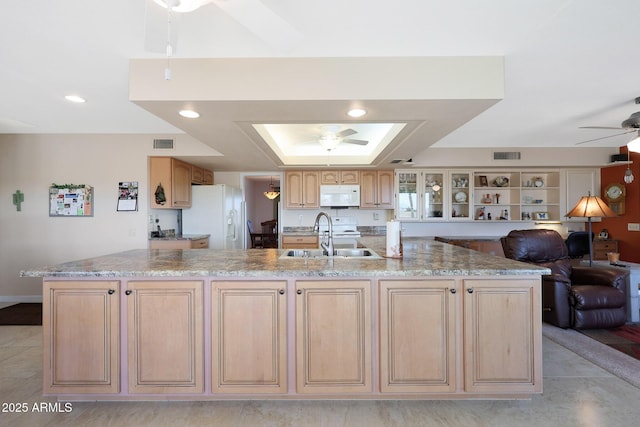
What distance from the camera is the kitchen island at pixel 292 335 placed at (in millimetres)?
1973

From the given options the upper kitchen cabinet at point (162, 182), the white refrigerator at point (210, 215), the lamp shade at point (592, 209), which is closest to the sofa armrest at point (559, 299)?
the lamp shade at point (592, 209)

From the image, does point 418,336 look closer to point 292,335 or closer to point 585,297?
point 292,335

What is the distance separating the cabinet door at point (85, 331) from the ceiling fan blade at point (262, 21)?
67.8 inches

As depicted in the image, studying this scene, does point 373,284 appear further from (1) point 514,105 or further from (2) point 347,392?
(1) point 514,105

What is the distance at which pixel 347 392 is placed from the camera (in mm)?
1976

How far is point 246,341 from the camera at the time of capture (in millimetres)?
1978

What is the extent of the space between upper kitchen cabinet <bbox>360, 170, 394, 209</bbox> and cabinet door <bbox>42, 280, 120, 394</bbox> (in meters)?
4.24

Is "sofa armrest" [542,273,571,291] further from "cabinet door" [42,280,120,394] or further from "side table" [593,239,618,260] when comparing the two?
"cabinet door" [42,280,120,394]

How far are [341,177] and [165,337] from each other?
410 cm

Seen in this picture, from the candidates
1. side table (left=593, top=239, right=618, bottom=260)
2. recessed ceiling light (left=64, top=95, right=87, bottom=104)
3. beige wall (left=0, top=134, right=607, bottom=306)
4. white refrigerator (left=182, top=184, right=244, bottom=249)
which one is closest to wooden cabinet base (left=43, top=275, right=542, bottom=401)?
recessed ceiling light (left=64, top=95, right=87, bottom=104)

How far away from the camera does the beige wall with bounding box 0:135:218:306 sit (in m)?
4.21

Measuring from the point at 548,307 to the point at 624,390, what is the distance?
4.16 ft

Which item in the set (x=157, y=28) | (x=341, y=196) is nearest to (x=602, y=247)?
(x=341, y=196)

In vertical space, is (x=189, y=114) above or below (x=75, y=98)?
below
